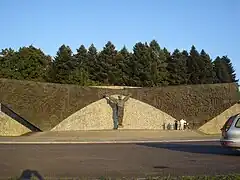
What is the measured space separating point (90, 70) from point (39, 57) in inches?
357

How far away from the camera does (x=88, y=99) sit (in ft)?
129

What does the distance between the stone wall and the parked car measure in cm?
2395

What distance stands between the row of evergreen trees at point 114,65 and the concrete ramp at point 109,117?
2768 centimetres

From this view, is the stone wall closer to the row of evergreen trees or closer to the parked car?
the parked car

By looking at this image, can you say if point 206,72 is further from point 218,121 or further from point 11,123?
→ point 11,123

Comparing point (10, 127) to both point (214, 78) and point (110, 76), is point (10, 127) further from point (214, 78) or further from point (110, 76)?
point (214, 78)

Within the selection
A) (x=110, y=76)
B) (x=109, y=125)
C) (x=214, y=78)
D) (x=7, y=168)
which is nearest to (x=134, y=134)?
(x=109, y=125)

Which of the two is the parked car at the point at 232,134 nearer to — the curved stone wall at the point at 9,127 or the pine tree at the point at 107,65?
the curved stone wall at the point at 9,127

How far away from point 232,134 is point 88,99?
82.0 feet

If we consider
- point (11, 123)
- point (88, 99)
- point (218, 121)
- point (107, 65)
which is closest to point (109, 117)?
point (88, 99)

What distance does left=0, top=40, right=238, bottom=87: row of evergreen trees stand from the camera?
71.0 meters

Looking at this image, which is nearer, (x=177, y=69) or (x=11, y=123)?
(x=11, y=123)

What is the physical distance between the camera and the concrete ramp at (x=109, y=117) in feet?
127

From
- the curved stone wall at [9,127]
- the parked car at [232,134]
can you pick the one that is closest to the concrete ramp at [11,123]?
the curved stone wall at [9,127]
